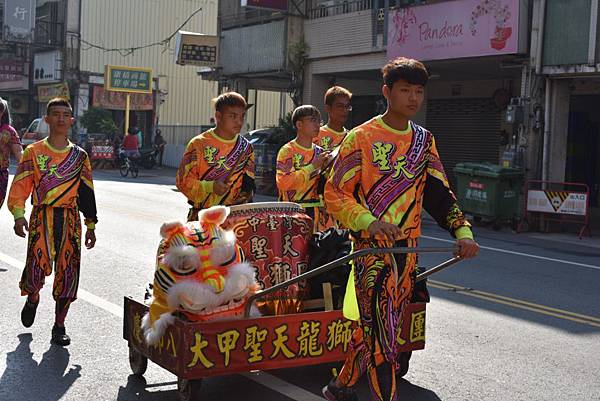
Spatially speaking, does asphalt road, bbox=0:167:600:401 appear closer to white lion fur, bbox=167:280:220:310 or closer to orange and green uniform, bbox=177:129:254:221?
white lion fur, bbox=167:280:220:310

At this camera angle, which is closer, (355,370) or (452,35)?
(355,370)

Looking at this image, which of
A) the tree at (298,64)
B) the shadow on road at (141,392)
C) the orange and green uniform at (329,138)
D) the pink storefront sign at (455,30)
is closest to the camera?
the shadow on road at (141,392)

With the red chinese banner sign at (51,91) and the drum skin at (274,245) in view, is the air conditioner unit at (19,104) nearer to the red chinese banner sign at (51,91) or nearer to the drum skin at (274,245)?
the red chinese banner sign at (51,91)

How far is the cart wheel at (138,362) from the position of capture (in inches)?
230

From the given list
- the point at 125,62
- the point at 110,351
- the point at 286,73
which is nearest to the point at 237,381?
the point at 110,351

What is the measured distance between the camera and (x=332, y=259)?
19.4 ft

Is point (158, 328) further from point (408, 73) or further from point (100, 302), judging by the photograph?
point (100, 302)

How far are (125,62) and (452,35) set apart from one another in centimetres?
2833

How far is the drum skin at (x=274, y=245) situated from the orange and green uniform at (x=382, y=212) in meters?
1.34

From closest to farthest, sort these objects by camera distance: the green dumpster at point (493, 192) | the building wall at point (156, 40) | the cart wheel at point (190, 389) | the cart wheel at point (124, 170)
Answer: the cart wheel at point (190, 389) → the green dumpster at point (493, 192) → the cart wheel at point (124, 170) → the building wall at point (156, 40)

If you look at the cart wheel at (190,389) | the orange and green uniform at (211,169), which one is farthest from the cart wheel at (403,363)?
the orange and green uniform at (211,169)

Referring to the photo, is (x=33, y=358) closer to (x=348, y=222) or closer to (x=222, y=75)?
(x=348, y=222)

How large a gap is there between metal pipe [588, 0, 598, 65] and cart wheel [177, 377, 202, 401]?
557 inches

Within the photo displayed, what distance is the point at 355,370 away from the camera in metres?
4.72
